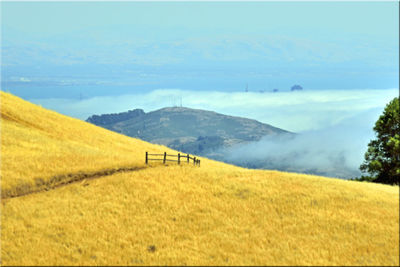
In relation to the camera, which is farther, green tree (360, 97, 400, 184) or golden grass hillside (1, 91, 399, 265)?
green tree (360, 97, 400, 184)

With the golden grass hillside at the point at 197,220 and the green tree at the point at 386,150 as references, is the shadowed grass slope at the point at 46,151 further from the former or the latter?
the green tree at the point at 386,150

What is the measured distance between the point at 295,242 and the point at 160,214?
11.6 meters

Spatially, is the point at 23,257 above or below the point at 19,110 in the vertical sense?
below

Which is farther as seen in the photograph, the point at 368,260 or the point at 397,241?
the point at 397,241

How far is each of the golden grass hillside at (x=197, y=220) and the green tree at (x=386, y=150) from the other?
1873cm

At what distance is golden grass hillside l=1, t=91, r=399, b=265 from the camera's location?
1157 inches

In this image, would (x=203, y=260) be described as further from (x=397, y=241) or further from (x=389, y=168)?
(x=389, y=168)

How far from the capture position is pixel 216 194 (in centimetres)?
4031

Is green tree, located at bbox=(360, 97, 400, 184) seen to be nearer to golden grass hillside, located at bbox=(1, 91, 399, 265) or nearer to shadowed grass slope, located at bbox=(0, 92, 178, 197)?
golden grass hillside, located at bbox=(1, 91, 399, 265)

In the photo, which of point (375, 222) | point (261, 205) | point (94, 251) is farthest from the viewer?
point (261, 205)

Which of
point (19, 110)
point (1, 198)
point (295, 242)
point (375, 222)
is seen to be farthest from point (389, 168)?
point (19, 110)

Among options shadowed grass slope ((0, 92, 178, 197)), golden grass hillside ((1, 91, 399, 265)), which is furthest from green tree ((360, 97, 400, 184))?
shadowed grass slope ((0, 92, 178, 197))

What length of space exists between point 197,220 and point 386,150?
1505 inches

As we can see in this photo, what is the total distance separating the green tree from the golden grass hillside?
18732mm
